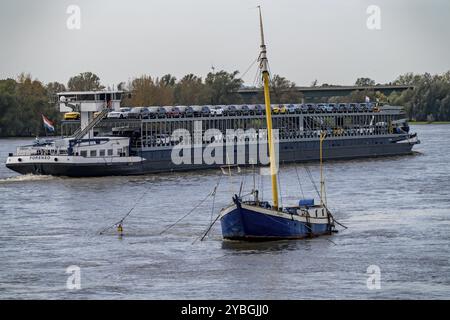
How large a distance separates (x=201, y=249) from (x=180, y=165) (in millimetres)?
48882

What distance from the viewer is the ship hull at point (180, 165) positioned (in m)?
87.6

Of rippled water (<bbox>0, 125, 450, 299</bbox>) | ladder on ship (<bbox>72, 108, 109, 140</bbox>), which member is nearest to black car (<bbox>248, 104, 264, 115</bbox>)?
ladder on ship (<bbox>72, 108, 109, 140</bbox>)

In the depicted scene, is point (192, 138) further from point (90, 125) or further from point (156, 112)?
point (90, 125)

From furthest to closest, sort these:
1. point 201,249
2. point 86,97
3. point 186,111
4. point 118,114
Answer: point 186,111 → point 86,97 → point 118,114 → point 201,249

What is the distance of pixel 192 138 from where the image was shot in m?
107

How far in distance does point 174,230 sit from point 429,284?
16.9m

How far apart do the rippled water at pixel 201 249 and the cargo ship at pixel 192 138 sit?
33.4 feet

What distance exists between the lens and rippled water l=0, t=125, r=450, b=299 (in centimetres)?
4194

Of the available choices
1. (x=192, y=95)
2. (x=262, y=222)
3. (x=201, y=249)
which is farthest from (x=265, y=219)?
(x=192, y=95)

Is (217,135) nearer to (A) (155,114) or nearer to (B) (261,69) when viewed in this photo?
(A) (155,114)

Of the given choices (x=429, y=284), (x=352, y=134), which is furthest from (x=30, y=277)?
(x=352, y=134)

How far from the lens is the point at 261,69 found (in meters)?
52.7

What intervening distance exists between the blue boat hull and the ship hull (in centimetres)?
3868
